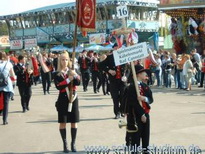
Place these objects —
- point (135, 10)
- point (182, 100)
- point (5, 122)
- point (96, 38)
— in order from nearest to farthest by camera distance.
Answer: point (5, 122), point (182, 100), point (96, 38), point (135, 10)

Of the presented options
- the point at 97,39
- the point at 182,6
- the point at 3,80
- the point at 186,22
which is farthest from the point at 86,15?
the point at 97,39

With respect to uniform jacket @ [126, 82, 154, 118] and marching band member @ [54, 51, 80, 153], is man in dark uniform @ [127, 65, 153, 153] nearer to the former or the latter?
uniform jacket @ [126, 82, 154, 118]

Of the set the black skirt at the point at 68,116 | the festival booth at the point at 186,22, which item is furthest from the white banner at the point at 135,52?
the festival booth at the point at 186,22

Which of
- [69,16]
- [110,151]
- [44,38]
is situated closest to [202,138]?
[110,151]

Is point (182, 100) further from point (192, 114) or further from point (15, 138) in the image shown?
point (15, 138)

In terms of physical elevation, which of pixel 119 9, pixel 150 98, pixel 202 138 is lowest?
pixel 202 138

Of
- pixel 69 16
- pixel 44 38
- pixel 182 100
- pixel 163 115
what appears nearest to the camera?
pixel 163 115

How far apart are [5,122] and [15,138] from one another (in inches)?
80.3

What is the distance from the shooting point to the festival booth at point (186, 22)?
3147cm

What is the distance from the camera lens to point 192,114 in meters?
12.6

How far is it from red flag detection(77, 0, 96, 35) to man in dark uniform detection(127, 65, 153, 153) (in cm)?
215

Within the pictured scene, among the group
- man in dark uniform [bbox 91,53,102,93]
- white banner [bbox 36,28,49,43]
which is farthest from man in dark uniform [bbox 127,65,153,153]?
white banner [bbox 36,28,49,43]

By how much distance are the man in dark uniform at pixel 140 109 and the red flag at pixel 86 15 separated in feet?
7.05

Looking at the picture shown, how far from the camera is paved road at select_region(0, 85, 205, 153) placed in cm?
871
